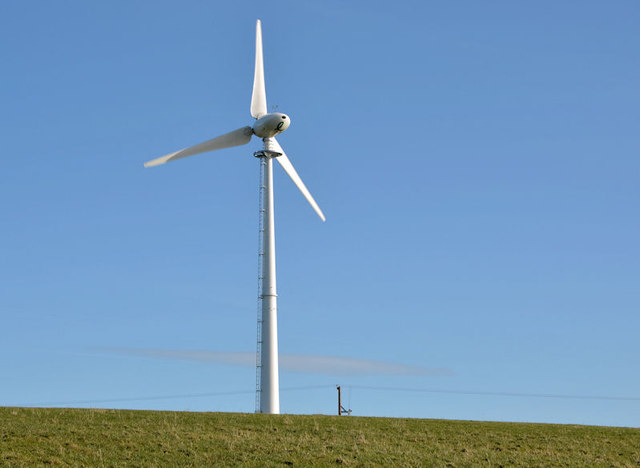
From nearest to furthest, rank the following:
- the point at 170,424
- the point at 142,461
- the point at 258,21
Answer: the point at 142,461
the point at 170,424
the point at 258,21

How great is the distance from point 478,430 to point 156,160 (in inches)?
1172

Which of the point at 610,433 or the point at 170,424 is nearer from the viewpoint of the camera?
the point at 170,424

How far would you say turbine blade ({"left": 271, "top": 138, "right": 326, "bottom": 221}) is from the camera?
6338 centimetres

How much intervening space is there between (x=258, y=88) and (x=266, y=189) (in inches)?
393

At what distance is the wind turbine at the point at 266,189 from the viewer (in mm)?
56750

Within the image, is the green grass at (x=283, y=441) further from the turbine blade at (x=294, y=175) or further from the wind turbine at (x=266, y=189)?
the turbine blade at (x=294, y=175)

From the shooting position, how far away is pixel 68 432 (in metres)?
37.7

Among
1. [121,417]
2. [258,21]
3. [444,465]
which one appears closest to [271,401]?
[121,417]

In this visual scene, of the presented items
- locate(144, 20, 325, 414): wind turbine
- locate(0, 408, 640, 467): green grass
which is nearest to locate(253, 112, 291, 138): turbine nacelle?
locate(144, 20, 325, 414): wind turbine

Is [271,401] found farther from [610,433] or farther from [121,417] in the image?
[610,433]

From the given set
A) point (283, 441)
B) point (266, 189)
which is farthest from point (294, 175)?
point (283, 441)

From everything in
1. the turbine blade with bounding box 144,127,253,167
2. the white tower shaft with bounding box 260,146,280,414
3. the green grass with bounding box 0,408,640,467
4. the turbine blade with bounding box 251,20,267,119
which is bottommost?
the green grass with bounding box 0,408,640,467

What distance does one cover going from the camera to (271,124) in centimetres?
6188

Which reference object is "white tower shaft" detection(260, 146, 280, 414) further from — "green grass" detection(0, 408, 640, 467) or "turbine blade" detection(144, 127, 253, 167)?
"green grass" detection(0, 408, 640, 467)
